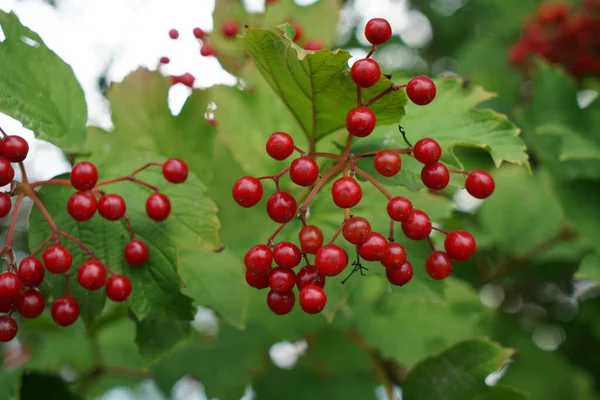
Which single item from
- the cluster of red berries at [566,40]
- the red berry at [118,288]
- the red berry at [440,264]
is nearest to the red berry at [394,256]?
the red berry at [440,264]

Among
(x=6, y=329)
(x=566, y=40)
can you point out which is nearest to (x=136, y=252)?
(x=6, y=329)

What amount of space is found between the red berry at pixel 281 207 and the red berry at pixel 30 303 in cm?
50

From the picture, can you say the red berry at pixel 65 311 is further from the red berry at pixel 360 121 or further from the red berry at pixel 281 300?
the red berry at pixel 360 121

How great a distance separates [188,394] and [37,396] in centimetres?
118

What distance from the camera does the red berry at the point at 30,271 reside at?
114cm

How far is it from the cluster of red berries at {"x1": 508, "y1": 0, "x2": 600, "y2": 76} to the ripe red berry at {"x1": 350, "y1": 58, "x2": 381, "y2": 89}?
182cm

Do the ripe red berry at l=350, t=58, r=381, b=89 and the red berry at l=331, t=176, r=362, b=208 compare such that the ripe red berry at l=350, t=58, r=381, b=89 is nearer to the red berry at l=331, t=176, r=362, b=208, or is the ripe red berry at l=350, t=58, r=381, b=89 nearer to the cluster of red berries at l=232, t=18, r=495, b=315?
the cluster of red berries at l=232, t=18, r=495, b=315

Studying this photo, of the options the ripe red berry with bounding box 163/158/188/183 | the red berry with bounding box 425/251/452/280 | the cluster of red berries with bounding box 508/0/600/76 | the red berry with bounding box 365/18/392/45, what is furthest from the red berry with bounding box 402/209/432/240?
the cluster of red berries with bounding box 508/0/600/76

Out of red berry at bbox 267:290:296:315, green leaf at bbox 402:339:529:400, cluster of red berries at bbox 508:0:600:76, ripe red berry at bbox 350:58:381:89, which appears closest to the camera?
ripe red berry at bbox 350:58:381:89

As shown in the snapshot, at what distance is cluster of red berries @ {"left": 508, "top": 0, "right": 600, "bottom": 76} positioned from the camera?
2.57 m

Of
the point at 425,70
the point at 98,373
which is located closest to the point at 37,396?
the point at 98,373

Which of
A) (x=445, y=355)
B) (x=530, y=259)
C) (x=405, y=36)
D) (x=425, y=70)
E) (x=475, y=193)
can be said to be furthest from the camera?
(x=405, y=36)

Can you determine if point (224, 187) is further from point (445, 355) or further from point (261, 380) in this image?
point (261, 380)

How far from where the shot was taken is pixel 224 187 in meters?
1.68
